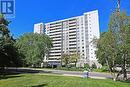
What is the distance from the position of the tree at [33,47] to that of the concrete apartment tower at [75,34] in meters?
41.0

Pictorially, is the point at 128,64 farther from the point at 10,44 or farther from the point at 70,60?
the point at 70,60

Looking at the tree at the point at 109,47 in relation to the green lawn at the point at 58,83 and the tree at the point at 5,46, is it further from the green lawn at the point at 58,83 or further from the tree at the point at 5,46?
the tree at the point at 5,46

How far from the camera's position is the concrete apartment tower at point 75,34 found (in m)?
139

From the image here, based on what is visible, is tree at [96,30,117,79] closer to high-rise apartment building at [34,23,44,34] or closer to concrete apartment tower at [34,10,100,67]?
concrete apartment tower at [34,10,100,67]

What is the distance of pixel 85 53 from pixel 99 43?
4453 inches

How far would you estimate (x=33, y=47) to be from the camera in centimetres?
8675

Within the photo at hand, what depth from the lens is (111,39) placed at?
2664cm

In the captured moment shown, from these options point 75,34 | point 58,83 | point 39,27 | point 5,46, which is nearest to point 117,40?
point 58,83

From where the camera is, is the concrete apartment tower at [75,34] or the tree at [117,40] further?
the concrete apartment tower at [75,34]

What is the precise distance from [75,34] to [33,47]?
69676 mm

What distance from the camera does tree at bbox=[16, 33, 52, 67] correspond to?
85.2 metres

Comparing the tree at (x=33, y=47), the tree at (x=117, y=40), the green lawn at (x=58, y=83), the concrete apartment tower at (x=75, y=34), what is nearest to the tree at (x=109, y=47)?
the tree at (x=117, y=40)

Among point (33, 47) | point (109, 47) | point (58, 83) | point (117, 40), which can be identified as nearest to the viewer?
point (58, 83)

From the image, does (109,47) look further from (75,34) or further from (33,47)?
(75,34)
